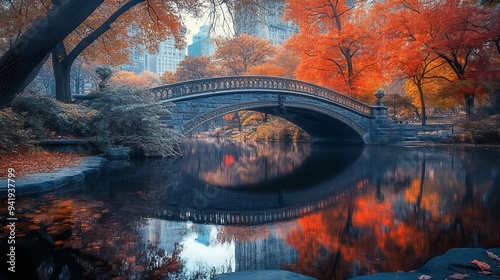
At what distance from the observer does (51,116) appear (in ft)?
33.9

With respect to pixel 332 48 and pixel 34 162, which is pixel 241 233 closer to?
pixel 34 162

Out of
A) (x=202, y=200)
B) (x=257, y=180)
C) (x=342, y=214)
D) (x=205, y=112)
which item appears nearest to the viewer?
(x=342, y=214)

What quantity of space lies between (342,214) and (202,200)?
2.49 meters

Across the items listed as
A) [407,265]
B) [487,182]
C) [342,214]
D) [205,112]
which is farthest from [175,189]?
[205,112]

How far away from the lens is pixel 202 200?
6172mm

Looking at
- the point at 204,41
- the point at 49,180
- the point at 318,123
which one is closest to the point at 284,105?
the point at 318,123

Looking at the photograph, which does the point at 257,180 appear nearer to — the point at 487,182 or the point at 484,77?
the point at 487,182

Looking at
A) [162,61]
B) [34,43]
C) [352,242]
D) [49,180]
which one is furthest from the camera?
[162,61]

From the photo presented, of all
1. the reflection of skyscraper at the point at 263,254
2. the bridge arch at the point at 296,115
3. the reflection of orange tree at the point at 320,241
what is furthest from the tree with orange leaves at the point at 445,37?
the reflection of skyscraper at the point at 263,254

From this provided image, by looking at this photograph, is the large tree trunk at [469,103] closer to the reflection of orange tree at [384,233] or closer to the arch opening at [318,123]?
the arch opening at [318,123]

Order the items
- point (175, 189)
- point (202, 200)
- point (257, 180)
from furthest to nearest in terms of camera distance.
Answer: point (257, 180) < point (175, 189) < point (202, 200)

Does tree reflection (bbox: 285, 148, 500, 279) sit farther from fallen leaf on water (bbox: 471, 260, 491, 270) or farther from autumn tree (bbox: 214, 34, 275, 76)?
autumn tree (bbox: 214, 34, 275, 76)

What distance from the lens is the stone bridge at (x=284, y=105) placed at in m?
15.4

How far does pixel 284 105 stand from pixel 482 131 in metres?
11.4
